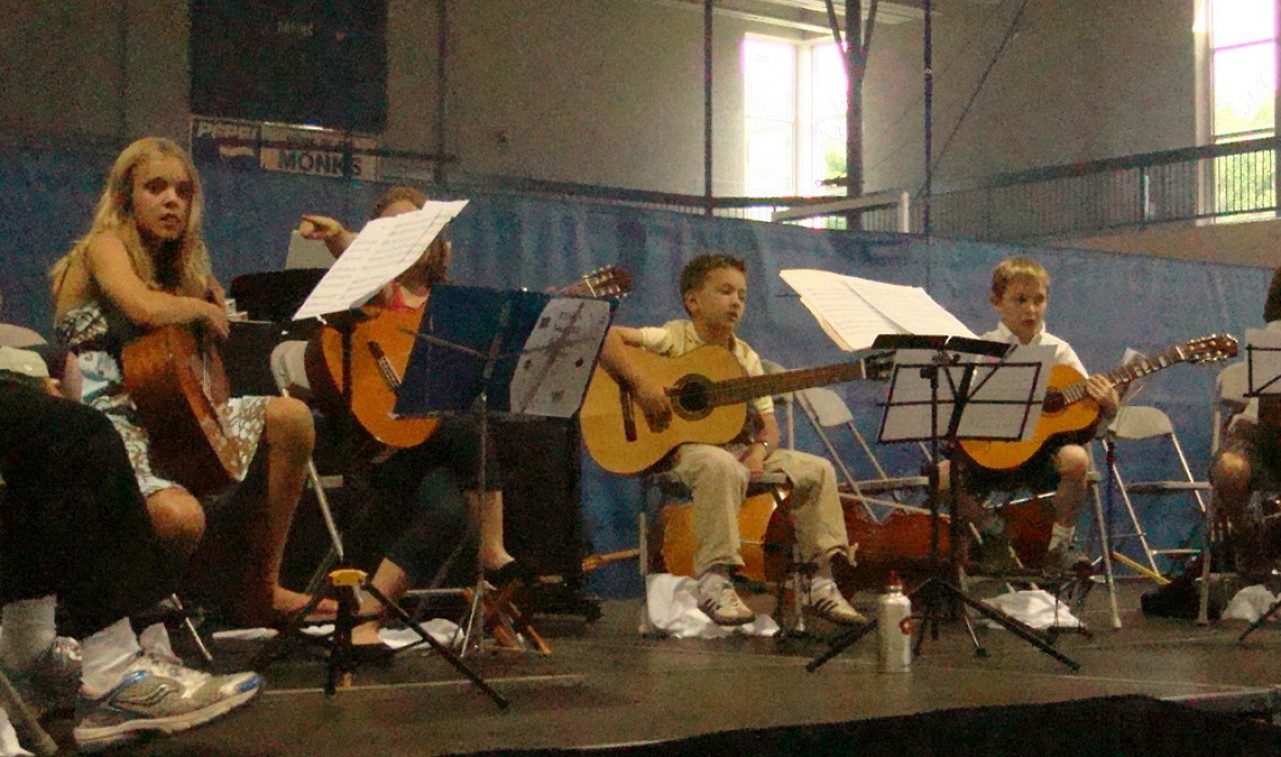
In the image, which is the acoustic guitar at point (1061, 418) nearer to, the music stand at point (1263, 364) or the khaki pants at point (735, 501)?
the music stand at point (1263, 364)

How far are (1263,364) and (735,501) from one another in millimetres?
1732

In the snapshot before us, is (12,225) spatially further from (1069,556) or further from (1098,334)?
(1098,334)

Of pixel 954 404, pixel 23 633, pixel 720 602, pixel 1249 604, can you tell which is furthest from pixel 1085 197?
pixel 23 633

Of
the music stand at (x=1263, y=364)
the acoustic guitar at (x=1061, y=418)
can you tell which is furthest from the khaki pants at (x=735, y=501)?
the music stand at (x=1263, y=364)

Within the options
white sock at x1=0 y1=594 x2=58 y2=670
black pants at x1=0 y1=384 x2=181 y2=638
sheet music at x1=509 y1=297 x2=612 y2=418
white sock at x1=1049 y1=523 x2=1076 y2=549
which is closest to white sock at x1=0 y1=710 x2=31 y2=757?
black pants at x1=0 y1=384 x2=181 y2=638

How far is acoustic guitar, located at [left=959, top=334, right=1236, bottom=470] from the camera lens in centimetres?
533

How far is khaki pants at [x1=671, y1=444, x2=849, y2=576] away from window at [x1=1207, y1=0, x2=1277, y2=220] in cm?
1051

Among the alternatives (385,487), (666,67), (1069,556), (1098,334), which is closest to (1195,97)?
(666,67)

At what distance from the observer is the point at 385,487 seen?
431 centimetres

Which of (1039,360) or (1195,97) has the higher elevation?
(1195,97)

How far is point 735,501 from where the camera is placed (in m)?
4.86

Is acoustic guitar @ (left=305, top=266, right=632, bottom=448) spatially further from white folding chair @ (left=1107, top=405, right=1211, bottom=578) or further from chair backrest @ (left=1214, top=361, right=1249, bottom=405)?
white folding chair @ (left=1107, top=405, right=1211, bottom=578)

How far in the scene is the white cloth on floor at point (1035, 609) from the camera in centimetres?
527

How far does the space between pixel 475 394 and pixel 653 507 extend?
231 cm
